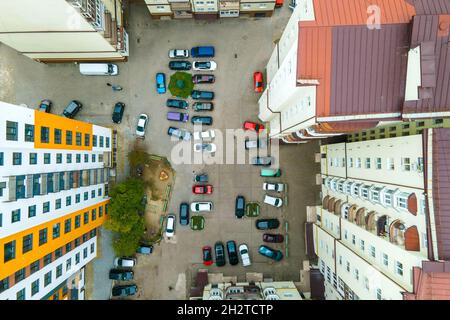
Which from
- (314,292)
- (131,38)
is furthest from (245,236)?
(131,38)

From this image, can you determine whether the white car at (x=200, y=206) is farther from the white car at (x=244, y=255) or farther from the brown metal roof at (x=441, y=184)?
the brown metal roof at (x=441, y=184)

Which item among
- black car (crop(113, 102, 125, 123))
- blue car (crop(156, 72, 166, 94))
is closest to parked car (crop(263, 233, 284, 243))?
blue car (crop(156, 72, 166, 94))

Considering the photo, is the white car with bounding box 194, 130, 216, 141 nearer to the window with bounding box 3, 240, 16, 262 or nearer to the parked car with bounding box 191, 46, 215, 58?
the parked car with bounding box 191, 46, 215, 58

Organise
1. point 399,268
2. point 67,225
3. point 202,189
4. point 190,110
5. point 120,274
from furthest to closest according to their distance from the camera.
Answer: point 190,110, point 202,189, point 120,274, point 67,225, point 399,268

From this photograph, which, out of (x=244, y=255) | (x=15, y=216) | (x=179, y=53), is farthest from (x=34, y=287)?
(x=179, y=53)

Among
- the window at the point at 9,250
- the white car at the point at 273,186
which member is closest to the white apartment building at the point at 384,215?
the white car at the point at 273,186

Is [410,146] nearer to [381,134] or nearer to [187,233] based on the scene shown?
[381,134]

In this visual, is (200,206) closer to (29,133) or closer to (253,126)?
(253,126)
